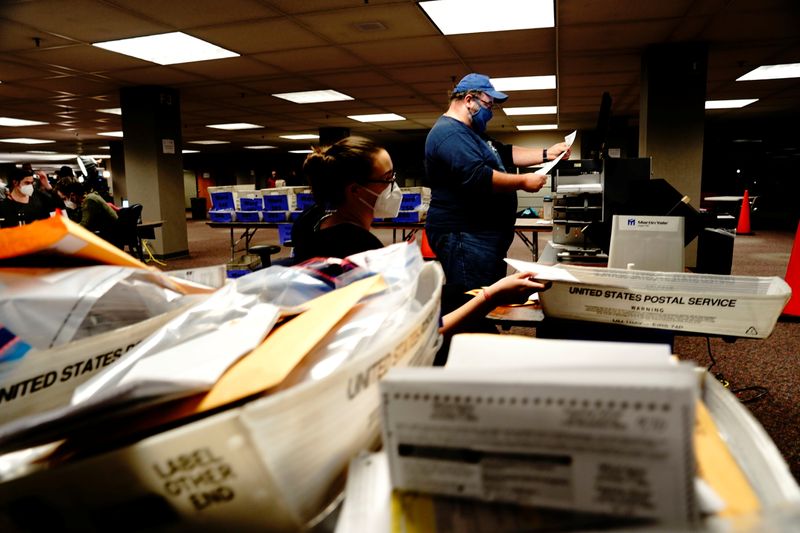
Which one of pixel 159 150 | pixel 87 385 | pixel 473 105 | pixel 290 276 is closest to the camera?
pixel 87 385

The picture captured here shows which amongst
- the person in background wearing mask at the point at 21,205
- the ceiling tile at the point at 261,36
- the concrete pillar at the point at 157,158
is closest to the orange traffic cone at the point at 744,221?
the ceiling tile at the point at 261,36

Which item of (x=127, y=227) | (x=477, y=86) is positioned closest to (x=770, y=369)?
(x=477, y=86)

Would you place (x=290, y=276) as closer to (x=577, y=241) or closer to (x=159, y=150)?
(x=577, y=241)

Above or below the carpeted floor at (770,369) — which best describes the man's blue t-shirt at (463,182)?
above

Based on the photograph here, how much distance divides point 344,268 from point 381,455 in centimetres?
31

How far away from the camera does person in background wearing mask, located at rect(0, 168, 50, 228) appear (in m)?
5.74

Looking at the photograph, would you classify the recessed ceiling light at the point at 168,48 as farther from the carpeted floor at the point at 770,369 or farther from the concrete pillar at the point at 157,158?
the carpeted floor at the point at 770,369

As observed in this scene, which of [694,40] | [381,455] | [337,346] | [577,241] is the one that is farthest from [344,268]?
[694,40]

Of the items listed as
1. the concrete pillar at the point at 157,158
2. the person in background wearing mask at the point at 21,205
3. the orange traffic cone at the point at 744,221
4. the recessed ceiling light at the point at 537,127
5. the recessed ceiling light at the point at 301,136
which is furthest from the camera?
the recessed ceiling light at the point at 301,136

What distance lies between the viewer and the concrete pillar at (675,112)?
216 inches

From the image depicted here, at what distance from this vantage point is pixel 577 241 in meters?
2.87

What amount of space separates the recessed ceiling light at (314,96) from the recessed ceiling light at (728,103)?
6.49 metres

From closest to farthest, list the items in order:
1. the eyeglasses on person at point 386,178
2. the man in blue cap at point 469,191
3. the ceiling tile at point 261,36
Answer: the eyeglasses on person at point 386,178 < the man in blue cap at point 469,191 < the ceiling tile at point 261,36

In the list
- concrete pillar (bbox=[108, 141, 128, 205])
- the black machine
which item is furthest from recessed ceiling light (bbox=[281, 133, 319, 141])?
the black machine
